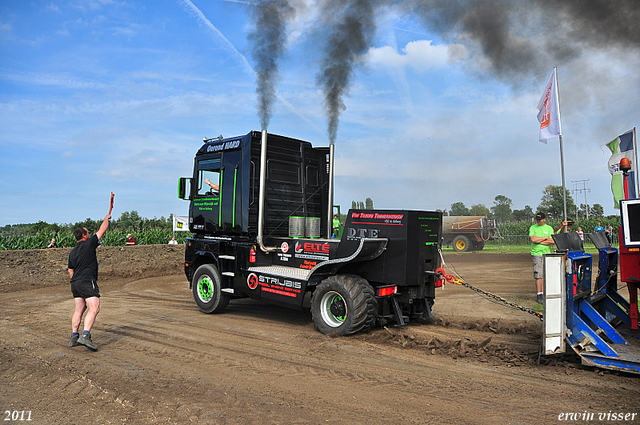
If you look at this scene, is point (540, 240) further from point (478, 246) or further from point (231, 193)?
point (478, 246)

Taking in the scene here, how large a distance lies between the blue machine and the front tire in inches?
234

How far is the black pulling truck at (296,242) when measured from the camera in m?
6.73

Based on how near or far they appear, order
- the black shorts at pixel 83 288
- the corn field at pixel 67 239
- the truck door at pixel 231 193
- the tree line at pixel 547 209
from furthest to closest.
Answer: the tree line at pixel 547 209 → the corn field at pixel 67 239 → the truck door at pixel 231 193 → the black shorts at pixel 83 288

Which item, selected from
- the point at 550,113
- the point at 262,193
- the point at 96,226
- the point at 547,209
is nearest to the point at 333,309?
the point at 262,193

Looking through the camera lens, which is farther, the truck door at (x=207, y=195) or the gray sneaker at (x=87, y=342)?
the truck door at (x=207, y=195)

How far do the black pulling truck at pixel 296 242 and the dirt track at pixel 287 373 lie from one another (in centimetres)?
49

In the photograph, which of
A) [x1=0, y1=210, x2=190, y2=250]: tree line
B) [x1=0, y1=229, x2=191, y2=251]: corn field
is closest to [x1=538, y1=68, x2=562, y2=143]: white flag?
[x1=0, y1=210, x2=190, y2=250]: tree line

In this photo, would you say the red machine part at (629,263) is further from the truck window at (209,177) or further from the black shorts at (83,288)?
the black shorts at (83,288)

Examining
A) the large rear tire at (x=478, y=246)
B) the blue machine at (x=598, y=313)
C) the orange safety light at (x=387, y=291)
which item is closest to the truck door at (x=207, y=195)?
the orange safety light at (x=387, y=291)

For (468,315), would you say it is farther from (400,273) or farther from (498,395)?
(498,395)

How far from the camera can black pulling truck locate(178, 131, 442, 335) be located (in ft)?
22.1

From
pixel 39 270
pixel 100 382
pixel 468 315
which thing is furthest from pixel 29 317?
pixel 468 315

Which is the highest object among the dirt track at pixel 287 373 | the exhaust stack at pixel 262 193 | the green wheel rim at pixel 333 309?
the exhaust stack at pixel 262 193

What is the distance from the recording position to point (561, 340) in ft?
16.2
